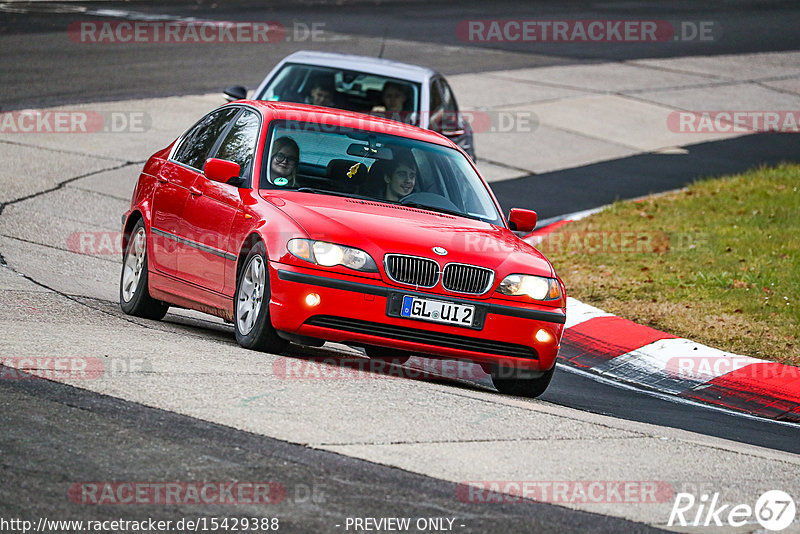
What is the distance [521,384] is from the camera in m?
8.08

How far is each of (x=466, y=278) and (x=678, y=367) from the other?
8.86 ft

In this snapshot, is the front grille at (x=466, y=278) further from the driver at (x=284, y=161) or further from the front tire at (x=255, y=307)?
the driver at (x=284, y=161)

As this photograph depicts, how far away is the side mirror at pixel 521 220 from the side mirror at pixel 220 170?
1927 millimetres

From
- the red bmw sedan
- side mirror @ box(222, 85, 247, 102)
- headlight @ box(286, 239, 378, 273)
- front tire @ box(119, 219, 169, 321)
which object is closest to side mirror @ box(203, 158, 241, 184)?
the red bmw sedan

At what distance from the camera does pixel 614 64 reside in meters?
27.2

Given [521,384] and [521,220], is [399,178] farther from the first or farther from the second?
[521,384]

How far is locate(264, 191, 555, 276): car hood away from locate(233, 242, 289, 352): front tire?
35cm

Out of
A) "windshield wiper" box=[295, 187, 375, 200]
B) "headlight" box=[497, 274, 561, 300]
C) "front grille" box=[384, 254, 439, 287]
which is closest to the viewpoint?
"front grille" box=[384, 254, 439, 287]

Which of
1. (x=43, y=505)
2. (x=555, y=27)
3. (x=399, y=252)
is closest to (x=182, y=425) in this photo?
(x=43, y=505)

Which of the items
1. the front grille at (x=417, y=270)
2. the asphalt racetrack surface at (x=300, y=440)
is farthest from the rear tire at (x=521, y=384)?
the front grille at (x=417, y=270)

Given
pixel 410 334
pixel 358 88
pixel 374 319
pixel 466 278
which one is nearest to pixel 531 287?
pixel 466 278

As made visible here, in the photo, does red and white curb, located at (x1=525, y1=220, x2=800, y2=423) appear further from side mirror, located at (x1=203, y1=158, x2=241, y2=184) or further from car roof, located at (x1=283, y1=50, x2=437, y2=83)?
car roof, located at (x1=283, y1=50, x2=437, y2=83)

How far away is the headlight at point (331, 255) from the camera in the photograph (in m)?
7.34

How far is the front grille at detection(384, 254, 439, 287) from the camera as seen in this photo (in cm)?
739
